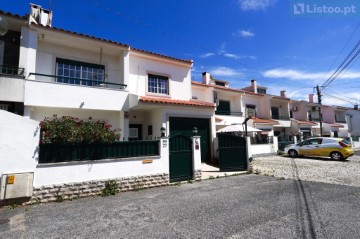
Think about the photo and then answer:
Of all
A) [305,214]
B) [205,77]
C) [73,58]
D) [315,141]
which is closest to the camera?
[305,214]

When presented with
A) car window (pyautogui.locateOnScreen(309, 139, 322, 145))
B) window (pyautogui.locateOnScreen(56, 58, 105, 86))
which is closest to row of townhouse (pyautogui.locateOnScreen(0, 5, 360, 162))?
window (pyautogui.locateOnScreen(56, 58, 105, 86))

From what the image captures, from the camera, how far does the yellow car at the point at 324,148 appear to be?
15328 mm

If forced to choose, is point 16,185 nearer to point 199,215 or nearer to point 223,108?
point 199,215

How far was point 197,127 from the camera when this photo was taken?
12953 millimetres

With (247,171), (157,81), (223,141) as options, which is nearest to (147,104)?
(157,81)

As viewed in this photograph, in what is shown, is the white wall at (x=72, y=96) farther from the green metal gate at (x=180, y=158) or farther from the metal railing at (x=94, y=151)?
the green metal gate at (x=180, y=158)

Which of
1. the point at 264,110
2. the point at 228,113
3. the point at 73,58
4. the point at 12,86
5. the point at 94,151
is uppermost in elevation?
the point at 73,58

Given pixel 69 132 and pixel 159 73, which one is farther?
pixel 159 73

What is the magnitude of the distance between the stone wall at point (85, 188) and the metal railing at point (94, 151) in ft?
2.79

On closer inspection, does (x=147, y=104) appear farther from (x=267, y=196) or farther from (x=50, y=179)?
(x=267, y=196)

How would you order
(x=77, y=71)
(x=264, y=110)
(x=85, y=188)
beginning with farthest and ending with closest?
(x=264, y=110)
(x=77, y=71)
(x=85, y=188)

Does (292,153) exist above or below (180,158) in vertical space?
below

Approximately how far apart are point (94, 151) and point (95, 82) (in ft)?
17.8

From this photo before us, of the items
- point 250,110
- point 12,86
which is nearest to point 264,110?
point 250,110
